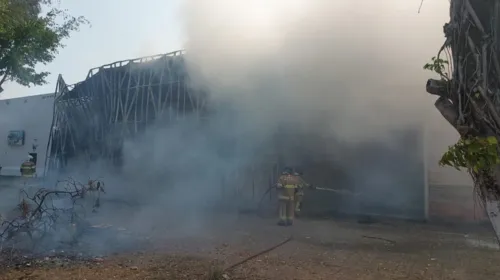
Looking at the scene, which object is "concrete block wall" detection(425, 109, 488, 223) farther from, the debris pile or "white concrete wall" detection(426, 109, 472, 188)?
the debris pile

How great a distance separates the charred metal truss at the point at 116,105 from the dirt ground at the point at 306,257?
3.73 metres

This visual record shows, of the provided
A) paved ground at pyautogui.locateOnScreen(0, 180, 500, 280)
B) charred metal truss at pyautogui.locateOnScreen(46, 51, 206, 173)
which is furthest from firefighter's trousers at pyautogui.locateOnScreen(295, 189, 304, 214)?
charred metal truss at pyautogui.locateOnScreen(46, 51, 206, 173)

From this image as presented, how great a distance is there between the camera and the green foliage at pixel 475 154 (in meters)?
1.92

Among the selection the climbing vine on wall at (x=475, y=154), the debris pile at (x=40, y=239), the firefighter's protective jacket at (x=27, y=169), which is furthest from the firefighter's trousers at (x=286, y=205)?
the firefighter's protective jacket at (x=27, y=169)

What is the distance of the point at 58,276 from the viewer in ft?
14.5

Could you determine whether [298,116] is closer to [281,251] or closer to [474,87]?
[281,251]

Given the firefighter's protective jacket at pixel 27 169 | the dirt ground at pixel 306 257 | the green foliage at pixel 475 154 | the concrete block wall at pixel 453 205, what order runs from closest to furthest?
the green foliage at pixel 475 154
the dirt ground at pixel 306 257
the concrete block wall at pixel 453 205
the firefighter's protective jacket at pixel 27 169

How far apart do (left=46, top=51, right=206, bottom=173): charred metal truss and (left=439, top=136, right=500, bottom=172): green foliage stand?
750cm

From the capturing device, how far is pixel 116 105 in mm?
10727

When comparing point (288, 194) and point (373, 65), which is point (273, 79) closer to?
point (373, 65)

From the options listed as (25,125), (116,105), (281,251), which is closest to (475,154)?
(281,251)

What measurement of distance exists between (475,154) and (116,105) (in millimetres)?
9858

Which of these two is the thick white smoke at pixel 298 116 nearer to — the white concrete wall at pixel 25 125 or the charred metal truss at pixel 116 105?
the charred metal truss at pixel 116 105

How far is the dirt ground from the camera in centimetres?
445
